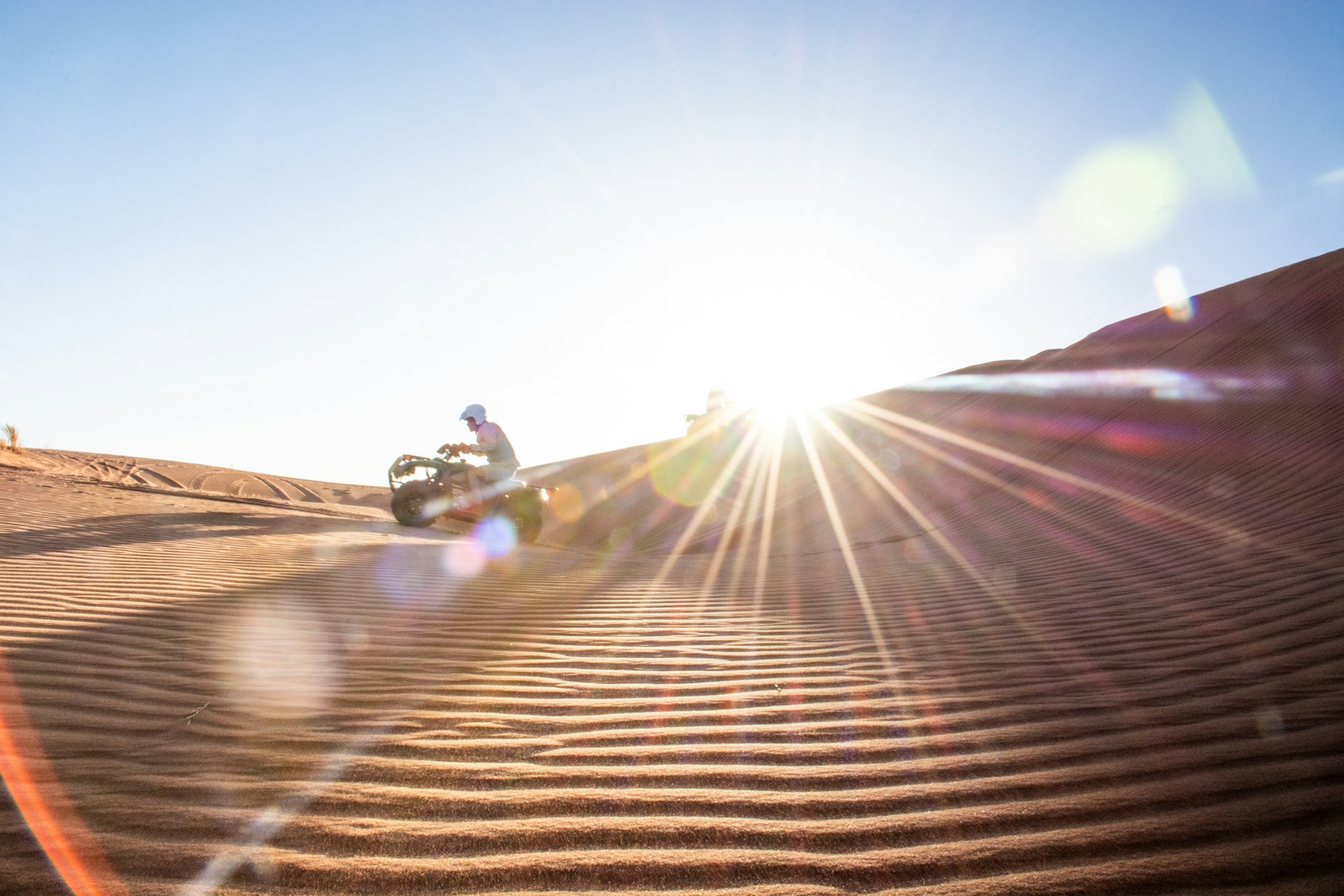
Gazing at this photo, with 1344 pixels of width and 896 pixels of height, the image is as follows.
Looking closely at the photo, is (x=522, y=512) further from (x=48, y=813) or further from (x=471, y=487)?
(x=48, y=813)

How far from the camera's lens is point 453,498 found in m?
9.88

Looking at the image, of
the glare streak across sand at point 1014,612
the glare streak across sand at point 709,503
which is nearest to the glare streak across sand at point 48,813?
the glare streak across sand at point 1014,612

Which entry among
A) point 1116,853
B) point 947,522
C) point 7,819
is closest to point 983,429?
point 947,522

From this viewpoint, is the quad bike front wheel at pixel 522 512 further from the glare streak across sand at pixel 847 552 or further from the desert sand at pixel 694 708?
the glare streak across sand at pixel 847 552

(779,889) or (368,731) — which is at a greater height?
(368,731)

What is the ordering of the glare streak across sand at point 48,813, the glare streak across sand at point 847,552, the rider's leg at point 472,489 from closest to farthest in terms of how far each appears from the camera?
the glare streak across sand at point 48,813 < the glare streak across sand at point 847,552 < the rider's leg at point 472,489

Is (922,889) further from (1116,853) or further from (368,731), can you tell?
(368,731)

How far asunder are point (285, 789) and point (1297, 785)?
9.30 feet

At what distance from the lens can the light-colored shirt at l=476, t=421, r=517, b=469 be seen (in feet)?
31.9

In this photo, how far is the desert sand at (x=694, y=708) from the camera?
75.5 inches

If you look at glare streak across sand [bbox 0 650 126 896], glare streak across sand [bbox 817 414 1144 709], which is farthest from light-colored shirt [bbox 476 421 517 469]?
glare streak across sand [bbox 0 650 126 896]

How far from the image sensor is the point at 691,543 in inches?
512

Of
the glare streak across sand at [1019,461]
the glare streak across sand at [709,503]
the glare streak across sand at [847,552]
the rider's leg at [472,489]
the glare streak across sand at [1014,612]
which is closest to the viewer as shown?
the glare streak across sand at [1014,612]

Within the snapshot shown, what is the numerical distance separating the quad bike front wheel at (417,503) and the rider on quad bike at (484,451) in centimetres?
54
